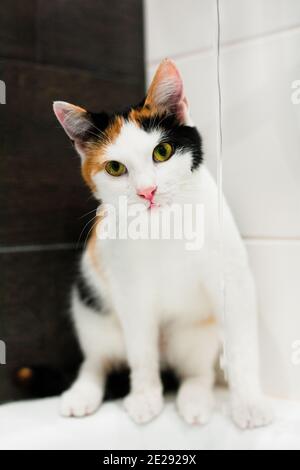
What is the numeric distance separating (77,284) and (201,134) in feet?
1.32

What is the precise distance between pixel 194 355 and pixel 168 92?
515mm

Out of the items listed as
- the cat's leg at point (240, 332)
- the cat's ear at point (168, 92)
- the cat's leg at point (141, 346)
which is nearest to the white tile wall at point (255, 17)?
the cat's ear at point (168, 92)

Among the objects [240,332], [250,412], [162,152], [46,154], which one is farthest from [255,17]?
[250,412]

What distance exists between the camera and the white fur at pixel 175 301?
905mm

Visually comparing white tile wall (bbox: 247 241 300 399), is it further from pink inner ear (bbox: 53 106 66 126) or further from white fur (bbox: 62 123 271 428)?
pink inner ear (bbox: 53 106 66 126)

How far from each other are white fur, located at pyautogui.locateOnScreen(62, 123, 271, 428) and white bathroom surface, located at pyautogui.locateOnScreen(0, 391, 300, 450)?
0.07 ft

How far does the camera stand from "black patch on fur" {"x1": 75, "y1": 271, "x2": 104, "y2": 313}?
106 centimetres

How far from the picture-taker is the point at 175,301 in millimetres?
991

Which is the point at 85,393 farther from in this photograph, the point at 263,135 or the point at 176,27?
the point at 176,27

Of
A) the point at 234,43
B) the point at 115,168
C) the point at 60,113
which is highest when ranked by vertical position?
the point at 234,43

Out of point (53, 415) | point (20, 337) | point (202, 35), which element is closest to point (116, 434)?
point (53, 415)

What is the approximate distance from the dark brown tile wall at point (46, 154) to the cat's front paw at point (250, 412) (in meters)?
0.35

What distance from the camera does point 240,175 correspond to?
993 millimetres
